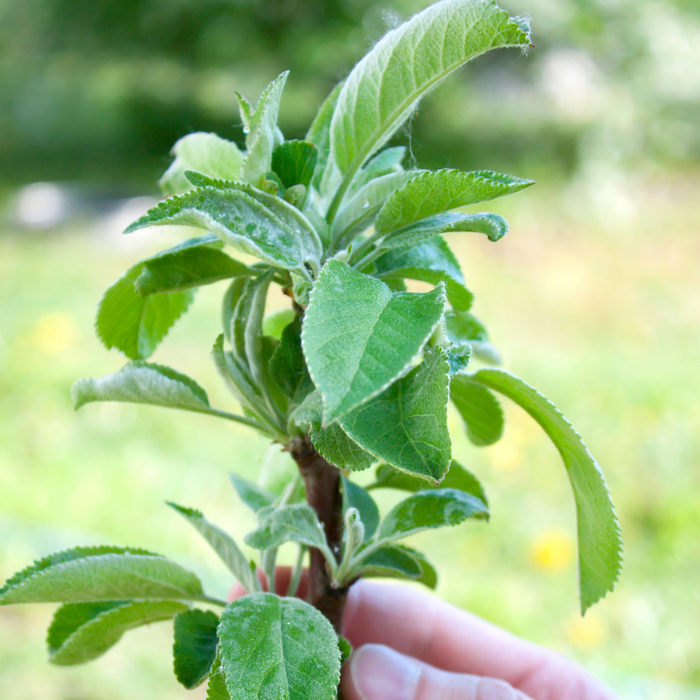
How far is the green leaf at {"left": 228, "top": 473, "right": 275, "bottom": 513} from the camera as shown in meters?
0.65

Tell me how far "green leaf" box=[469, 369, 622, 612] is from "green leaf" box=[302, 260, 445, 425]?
0.11 meters

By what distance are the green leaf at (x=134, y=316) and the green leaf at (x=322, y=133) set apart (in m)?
0.15

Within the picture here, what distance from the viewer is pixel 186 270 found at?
51 cm

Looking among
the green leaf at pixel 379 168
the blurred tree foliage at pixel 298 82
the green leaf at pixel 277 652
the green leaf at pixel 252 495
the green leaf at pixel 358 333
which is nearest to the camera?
the green leaf at pixel 358 333

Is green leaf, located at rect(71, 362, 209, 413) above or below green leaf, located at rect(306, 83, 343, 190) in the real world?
below

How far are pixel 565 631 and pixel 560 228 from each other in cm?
250

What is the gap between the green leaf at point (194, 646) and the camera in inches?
20.1

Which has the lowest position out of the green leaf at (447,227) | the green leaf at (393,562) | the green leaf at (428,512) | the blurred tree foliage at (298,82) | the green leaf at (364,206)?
the green leaf at (393,562)

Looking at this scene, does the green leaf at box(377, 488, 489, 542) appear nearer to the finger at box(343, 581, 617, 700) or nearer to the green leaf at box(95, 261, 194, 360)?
the green leaf at box(95, 261, 194, 360)

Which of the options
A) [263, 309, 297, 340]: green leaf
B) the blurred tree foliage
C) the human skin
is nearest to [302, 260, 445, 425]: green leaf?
Result: [263, 309, 297, 340]: green leaf

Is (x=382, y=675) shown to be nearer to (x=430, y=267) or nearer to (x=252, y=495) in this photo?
(x=252, y=495)

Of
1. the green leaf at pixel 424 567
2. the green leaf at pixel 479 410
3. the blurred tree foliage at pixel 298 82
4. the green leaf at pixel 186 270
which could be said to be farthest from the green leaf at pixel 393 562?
the blurred tree foliage at pixel 298 82

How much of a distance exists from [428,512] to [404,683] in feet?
0.82

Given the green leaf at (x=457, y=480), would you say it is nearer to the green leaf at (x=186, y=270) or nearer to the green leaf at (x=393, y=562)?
the green leaf at (x=393, y=562)
